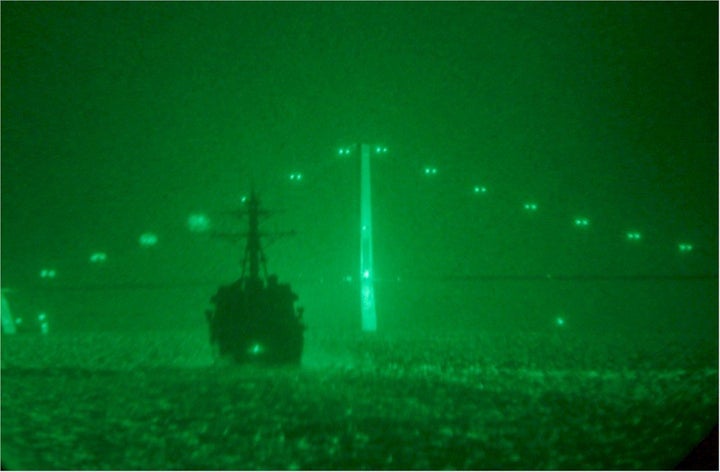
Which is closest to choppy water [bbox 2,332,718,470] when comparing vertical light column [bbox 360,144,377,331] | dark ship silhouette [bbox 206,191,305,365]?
dark ship silhouette [bbox 206,191,305,365]

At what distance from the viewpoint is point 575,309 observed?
42.0 m

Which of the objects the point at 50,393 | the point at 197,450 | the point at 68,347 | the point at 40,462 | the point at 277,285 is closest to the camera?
the point at 40,462

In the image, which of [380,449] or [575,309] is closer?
[380,449]

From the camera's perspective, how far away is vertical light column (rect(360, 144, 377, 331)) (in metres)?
33.7

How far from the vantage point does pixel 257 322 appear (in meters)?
21.4

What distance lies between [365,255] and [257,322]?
46.1 ft

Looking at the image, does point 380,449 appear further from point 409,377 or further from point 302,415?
point 409,377

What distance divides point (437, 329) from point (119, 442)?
3279cm

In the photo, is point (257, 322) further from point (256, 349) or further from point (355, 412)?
point (355, 412)

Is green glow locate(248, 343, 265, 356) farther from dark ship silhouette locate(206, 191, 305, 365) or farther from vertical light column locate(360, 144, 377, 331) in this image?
vertical light column locate(360, 144, 377, 331)

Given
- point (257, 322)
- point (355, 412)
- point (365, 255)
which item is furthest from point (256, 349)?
point (365, 255)

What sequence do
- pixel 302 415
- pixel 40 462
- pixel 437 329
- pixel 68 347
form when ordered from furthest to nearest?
1. pixel 437 329
2. pixel 68 347
3. pixel 302 415
4. pixel 40 462

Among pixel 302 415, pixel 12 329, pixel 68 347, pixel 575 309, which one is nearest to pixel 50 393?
pixel 302 415

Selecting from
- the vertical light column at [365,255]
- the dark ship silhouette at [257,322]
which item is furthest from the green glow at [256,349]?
the vertical light column at [365,255]
